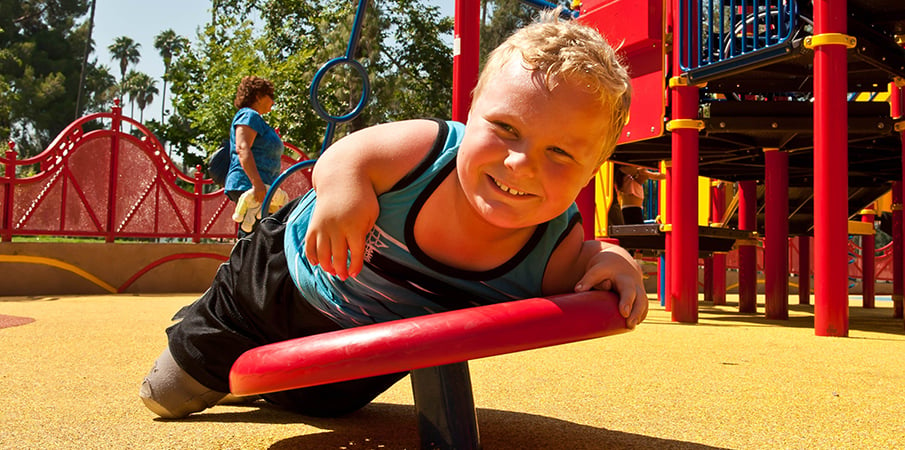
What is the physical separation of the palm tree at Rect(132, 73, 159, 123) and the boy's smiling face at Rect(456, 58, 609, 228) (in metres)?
72.9

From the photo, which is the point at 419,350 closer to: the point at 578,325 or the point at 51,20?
the point at 578,325

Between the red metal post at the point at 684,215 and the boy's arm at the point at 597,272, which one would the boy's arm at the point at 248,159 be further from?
the boy's arm at the point at 597,272

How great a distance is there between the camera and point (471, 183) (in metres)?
1.32

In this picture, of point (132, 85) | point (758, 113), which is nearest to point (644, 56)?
point (758, 113)

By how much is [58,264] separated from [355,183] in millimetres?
7911

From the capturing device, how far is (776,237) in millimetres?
5668

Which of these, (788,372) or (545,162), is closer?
(545,162)

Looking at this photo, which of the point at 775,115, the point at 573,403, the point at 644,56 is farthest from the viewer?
the point at 644,56

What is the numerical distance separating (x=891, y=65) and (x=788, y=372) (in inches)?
110

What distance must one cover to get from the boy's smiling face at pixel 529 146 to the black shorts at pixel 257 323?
0.58 m

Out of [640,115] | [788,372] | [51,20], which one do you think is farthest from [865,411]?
[51,20]

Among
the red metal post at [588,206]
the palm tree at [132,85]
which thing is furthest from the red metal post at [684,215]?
the palm tree at [132,85]

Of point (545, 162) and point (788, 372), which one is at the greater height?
point (545, 162)

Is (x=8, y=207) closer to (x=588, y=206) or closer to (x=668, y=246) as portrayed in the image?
(x=588, y=206)
